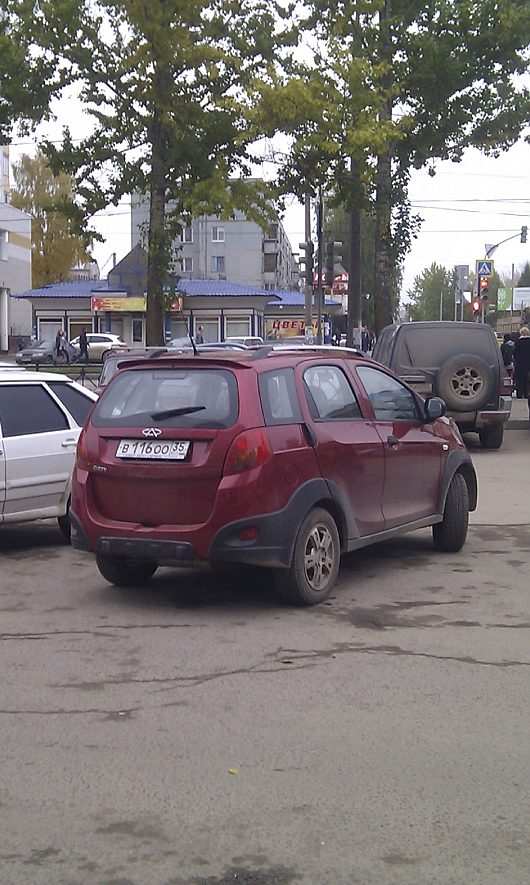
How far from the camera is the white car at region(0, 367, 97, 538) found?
9500 mm

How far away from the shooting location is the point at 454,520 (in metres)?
9.27

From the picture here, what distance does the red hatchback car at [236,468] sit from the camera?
7.08 m

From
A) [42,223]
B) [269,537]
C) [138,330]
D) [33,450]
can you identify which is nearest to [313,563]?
[269,537]

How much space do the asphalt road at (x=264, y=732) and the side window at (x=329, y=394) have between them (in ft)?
4.09

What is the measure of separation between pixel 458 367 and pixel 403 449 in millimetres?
8223

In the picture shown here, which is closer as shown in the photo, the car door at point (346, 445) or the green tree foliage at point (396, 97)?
the car door at point (346, 445)

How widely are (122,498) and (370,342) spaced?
35.1 metres

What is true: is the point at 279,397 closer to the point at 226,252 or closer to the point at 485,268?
the point at 485,268

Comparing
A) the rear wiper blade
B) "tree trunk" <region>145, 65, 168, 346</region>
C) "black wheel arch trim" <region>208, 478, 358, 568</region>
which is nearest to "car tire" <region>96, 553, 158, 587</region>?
"black wheel arch trim" <region>208, 478, 358, 568</region>

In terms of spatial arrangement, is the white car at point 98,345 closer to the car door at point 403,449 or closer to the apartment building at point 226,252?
the apartment building at point 226,252

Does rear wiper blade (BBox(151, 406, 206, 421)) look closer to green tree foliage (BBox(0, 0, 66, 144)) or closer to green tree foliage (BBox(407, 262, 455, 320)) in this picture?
green tree foliage (BBox(0, 0, 66, 144))

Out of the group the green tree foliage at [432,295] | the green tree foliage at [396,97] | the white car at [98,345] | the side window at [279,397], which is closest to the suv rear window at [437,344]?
the green tree foliage at [396,97]

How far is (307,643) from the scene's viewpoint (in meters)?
6.61

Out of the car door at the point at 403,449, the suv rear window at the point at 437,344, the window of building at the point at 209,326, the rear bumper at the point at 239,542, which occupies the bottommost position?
the rear bumper at the point at 239,542
